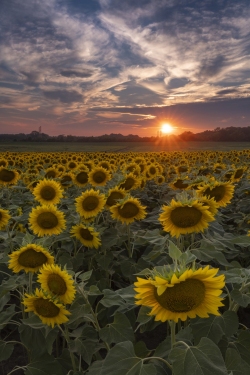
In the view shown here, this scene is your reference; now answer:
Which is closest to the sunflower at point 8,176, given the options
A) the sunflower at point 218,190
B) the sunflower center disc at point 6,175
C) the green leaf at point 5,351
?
the sunflower center disc at point 6,175

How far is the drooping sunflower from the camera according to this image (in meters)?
5.79

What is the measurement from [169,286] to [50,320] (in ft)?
4.36

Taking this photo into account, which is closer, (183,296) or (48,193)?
(183,296)

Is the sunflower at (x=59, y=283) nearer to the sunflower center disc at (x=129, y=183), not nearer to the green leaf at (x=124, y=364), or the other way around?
the green leaf at (x=124, y=364)

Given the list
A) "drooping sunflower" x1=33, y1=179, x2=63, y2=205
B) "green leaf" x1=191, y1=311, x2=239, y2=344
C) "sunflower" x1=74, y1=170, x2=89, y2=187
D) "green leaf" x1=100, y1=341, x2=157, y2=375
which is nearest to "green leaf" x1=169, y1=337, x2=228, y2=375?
"green leaf" x1=100, y1=341, x2=157, y2=375

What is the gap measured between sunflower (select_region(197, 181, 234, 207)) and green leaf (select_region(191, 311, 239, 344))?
1.99m

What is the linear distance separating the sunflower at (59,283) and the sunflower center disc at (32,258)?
1.64 ft

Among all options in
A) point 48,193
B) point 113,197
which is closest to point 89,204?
point 113,197

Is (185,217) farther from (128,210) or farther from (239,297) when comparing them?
(128,210)

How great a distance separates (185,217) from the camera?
3.29 metres

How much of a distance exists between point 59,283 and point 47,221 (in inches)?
71.7

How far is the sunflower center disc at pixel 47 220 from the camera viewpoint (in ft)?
14.1

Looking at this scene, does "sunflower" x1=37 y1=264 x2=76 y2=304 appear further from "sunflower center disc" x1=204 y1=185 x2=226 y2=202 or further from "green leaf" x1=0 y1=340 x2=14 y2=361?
"sunflower center disc" x1=204 y1=185 x2=226 y2=202

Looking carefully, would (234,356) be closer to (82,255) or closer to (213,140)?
(82,255)
